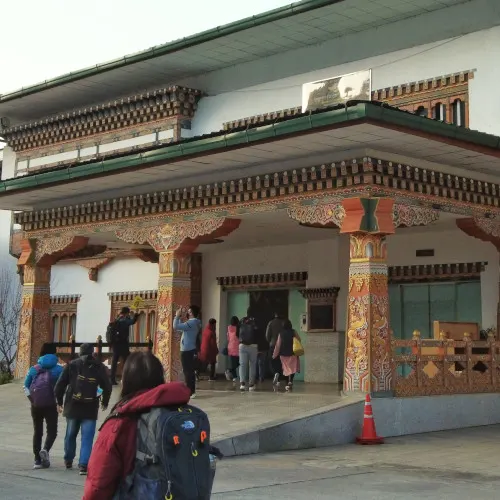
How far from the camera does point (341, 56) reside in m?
18.5

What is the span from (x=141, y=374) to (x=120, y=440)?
0.38 m

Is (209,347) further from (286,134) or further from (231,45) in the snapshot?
(286,134)

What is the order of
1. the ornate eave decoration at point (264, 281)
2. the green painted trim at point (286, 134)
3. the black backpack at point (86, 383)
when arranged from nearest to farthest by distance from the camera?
the black backpack at point (86, 383) < the green painted trim at point (286, 134) < the ornate eave decoration at point (264, 281)

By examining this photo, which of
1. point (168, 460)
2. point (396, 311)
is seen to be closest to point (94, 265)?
point (396, 311)

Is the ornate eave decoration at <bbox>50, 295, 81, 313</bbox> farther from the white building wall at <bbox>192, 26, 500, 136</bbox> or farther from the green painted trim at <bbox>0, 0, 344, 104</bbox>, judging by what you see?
the white building wall at <bbox>192, 26, 500, 136</bbox>

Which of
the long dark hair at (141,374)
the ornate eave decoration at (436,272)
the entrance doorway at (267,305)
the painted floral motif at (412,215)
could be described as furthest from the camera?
the entrance doorway at (267,305)

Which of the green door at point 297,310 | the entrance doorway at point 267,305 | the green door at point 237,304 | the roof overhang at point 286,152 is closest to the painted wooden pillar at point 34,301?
the roof overhang at point 286,152

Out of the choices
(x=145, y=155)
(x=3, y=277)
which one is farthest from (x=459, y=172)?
(x=3, y=277)

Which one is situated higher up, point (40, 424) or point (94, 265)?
point (94, 265)

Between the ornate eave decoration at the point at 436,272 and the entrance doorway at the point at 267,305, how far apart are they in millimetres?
3162

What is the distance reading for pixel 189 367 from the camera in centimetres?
1527

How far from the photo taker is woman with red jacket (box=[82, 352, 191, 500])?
4.07m

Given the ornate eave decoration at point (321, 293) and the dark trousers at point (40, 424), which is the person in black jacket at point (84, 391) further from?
Result: the ornate eave decoration at point (321, 293)

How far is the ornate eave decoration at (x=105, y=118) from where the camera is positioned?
68.7ft
